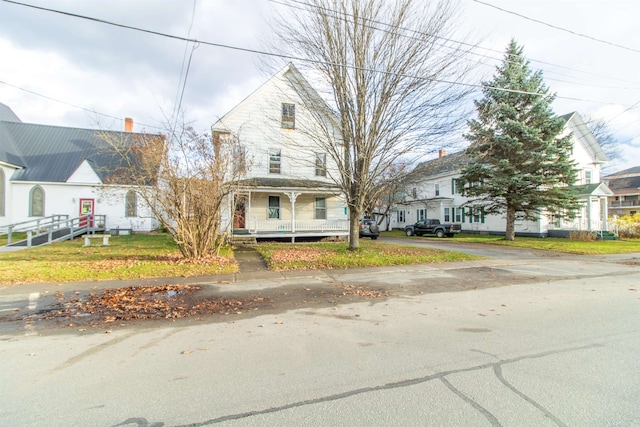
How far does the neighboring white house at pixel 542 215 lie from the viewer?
80.5 feet

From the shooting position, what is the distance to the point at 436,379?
11.0 ft

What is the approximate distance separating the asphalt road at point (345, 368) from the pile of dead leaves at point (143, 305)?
54 cm

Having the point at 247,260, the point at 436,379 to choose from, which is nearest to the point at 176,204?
the point at 247,260

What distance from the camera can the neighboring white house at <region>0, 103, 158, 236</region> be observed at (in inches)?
872

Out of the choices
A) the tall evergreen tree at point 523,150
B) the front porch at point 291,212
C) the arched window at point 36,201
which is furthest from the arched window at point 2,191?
the tall evergreen tree at point 523,150

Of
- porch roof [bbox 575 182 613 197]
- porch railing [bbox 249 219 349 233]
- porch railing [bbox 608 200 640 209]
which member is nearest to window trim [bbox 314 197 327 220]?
porch railing [bbox 249 219 349 233]

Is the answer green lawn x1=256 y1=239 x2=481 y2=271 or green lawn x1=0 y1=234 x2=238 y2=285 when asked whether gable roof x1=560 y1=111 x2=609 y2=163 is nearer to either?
green lawn x1=256 y1=239 x2=481 y2=271

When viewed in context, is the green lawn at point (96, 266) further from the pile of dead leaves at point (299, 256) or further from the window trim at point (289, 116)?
the window trim at point (289, 116)

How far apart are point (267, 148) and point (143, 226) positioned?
40.9 ft

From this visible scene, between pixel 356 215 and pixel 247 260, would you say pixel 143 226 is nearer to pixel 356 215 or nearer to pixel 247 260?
pixel 247 260

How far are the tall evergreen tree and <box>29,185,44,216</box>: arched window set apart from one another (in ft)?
100

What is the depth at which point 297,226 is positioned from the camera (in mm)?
19219

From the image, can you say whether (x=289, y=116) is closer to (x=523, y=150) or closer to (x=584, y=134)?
(x=523, y=150)

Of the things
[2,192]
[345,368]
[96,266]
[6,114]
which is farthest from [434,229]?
[6,114]
